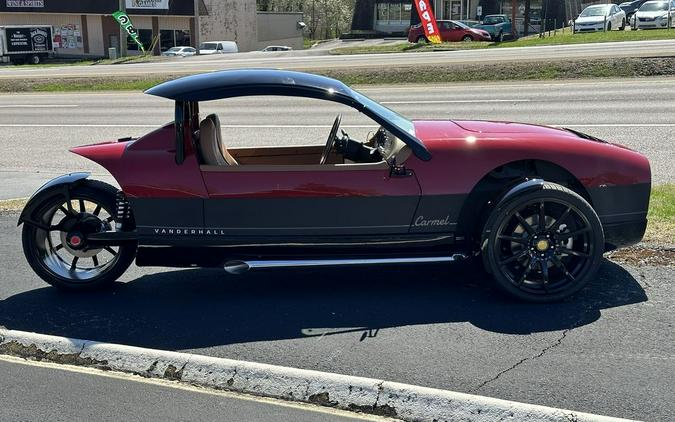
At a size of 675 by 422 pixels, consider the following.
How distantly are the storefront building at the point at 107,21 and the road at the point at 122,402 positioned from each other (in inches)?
2193

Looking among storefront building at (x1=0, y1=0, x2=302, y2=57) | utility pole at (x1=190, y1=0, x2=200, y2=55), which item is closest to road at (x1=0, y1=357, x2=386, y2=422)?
storefront building at (x1=0, y1=0, x2=302, y2=57)

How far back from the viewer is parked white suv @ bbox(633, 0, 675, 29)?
3644cm

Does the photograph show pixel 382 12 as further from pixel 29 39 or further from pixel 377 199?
pixel 377 199

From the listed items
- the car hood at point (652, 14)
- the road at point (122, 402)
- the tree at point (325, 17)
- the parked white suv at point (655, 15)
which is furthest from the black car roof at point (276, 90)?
the tree at point (325, 17)

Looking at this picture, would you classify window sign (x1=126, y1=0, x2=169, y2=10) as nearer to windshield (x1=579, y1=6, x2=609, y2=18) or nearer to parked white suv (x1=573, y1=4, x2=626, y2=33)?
parked white suv (x1=573, y1=4, x2=626, y2=33)

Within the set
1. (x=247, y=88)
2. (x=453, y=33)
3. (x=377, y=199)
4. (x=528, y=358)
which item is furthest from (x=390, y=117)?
(x=453, y=33)

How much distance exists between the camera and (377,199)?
17.2 feet

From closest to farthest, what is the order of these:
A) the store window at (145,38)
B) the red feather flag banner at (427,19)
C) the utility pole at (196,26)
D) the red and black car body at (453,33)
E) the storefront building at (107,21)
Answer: the red feather flag banner at (427,19) → the red and black car body at (453,33) → the storefront building at (107,21) → the store window at (145,38) → the utility pole at (196,26)

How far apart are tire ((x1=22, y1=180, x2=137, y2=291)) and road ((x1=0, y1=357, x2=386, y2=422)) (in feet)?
4.27

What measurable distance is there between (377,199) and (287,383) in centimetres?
157

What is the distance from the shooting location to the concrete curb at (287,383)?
378cm

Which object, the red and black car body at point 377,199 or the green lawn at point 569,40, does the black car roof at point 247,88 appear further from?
the green lawn at point 569,40

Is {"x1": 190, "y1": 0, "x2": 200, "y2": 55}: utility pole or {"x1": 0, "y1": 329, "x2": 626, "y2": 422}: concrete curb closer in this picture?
{"x1": 0, "y1": 329, "x2": 626, "y2": 422}: concrete curb

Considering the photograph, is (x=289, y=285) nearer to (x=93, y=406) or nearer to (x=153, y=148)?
(x=153, y=148)
